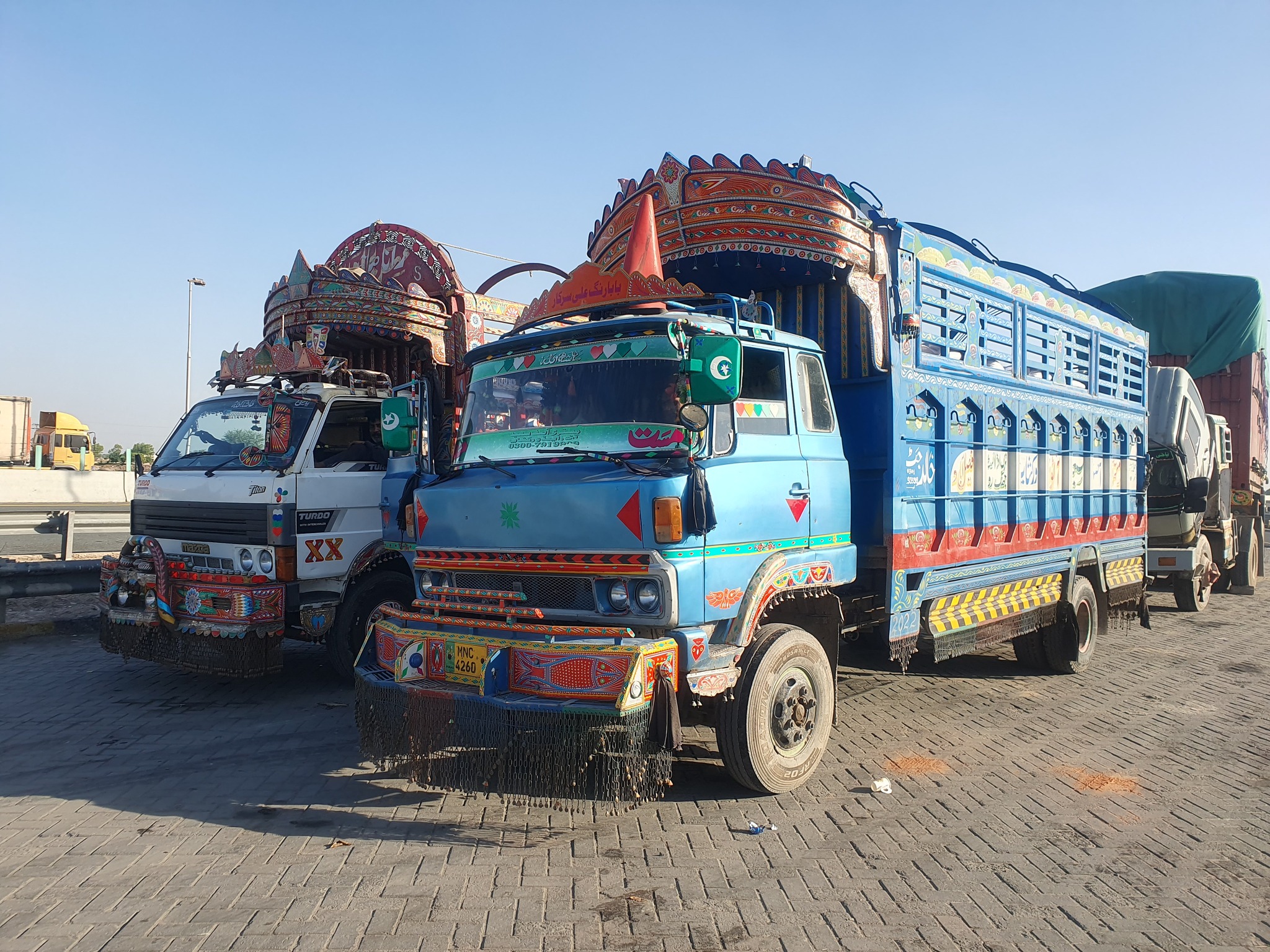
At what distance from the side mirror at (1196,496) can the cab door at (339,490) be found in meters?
11.4

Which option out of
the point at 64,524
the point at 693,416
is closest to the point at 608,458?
the point at 693,416

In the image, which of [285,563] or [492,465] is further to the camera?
[285,563]

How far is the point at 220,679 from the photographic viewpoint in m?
7.59

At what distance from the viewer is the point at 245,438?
748 centimetres

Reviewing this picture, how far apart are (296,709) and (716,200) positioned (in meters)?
4.87

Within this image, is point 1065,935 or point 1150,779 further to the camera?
point 1150,779

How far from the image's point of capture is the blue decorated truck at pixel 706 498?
4.16m

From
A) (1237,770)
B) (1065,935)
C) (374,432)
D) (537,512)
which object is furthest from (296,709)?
(1237,770)

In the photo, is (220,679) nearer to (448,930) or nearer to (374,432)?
(374,432)

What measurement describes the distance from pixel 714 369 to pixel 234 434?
510 cm

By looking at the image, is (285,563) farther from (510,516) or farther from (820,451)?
(820,451)

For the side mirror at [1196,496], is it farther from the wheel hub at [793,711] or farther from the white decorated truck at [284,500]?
the white decorated truck at [284,500]

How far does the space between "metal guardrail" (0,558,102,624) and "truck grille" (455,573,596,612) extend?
5917 mm

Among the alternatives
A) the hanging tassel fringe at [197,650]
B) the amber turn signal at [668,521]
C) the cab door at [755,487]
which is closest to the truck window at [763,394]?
the cab door at [755,487]
